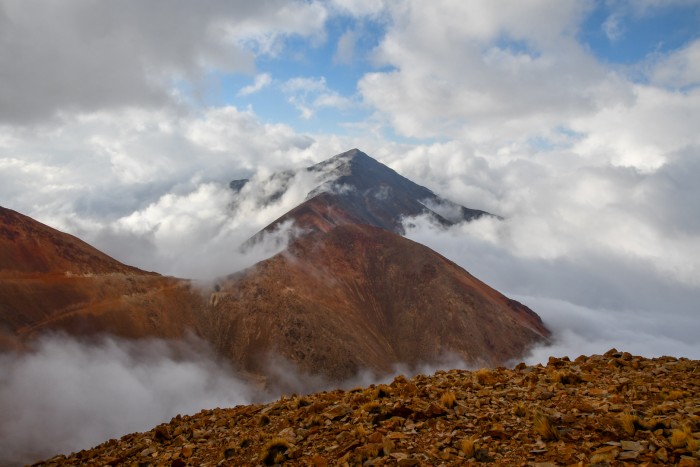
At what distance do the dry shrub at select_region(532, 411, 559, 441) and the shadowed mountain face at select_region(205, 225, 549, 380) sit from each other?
125658 millimetres

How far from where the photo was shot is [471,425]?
13.7m

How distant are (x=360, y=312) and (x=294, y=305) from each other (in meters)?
27.3

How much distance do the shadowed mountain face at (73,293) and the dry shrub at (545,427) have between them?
123 meters

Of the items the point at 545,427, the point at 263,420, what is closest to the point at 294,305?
the point at 263,420

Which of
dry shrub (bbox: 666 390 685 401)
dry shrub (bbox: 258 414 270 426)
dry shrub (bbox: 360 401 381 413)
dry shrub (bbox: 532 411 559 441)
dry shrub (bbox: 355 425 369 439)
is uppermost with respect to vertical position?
dry shrub (bbox: 666 390 685 401)

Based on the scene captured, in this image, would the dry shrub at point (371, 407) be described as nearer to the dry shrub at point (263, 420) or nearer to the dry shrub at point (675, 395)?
the dry shrub at point (263, 420)

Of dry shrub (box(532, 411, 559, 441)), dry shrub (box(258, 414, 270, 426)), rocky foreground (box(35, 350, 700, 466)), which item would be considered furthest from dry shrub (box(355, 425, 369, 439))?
dry shrub (box(258, 414, 270, 426))

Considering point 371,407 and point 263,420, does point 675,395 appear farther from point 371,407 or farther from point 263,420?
point 263,420

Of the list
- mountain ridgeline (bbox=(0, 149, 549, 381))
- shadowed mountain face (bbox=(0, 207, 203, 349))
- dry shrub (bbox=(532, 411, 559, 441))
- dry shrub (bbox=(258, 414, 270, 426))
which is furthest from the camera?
mountain ridgeline (bbox=(0, 149, 549, 381))

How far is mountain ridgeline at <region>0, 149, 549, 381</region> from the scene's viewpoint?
396 ft

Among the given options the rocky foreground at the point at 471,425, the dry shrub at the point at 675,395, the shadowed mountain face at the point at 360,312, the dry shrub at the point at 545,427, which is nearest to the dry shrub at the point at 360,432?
the rocky foreground at the point at 471,425

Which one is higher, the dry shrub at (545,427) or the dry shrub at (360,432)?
the dry shrub at (545,427)

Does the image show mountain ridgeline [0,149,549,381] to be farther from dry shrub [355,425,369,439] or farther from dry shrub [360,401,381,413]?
dry shrub [355,425,369,439]

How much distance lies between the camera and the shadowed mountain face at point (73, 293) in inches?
4427
